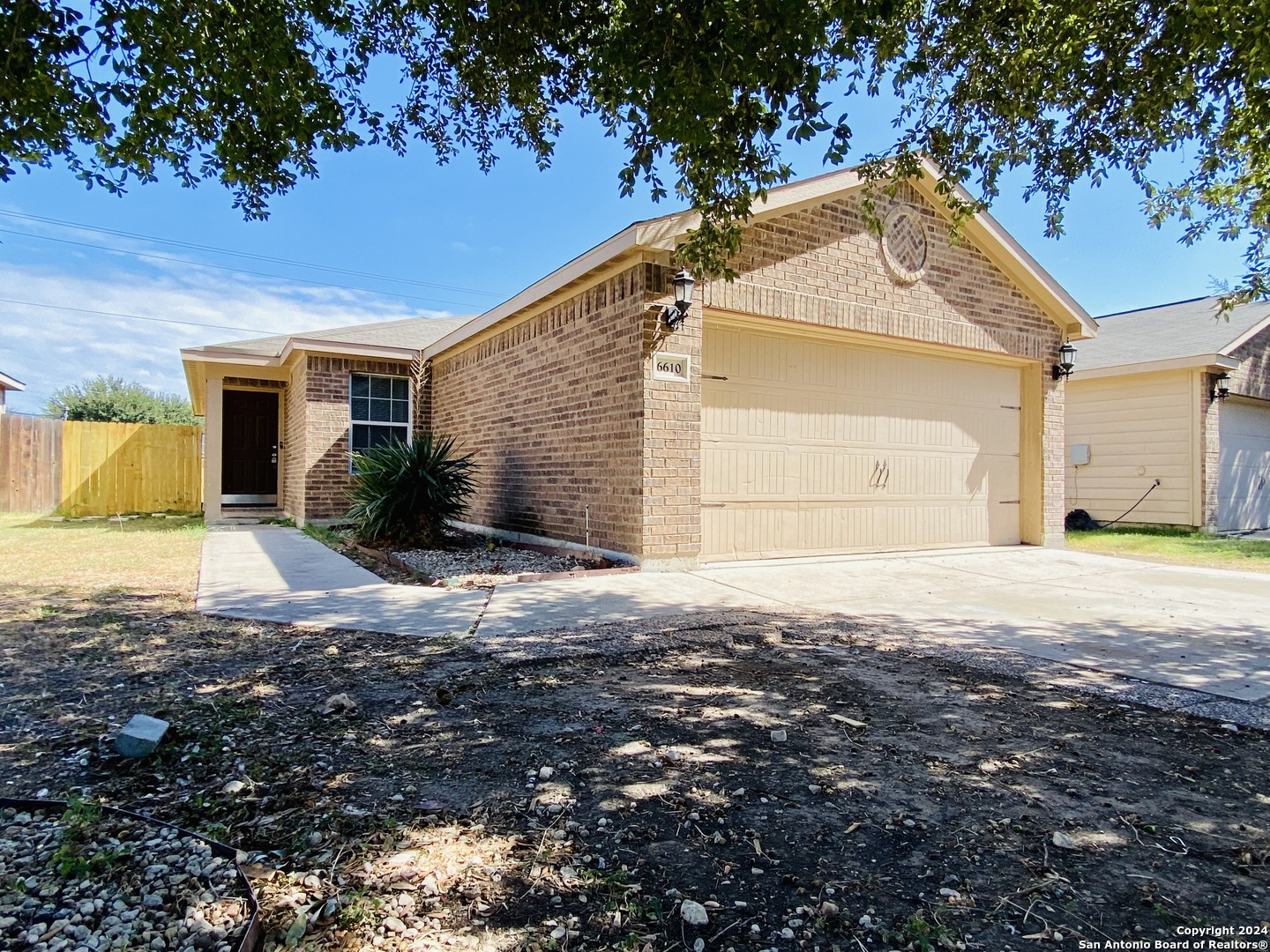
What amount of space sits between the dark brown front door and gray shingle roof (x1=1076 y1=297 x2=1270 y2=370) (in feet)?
53.1

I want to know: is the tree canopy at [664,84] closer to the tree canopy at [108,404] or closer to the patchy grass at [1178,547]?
the patchy grass at [1178,547]

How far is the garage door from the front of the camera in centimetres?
694

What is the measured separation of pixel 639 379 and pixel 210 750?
4.54 m

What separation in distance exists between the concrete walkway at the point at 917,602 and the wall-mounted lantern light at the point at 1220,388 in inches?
252

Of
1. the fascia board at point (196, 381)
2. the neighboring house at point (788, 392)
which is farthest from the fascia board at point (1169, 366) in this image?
the fascia board at point (196, 381)

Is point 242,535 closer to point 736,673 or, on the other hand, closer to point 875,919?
point 736,673

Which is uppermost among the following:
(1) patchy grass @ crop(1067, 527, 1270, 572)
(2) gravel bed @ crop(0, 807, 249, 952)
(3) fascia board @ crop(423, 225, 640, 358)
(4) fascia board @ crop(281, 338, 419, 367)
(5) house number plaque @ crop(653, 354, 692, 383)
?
(3) fascia board @ crop(423, 225, 640, 358)

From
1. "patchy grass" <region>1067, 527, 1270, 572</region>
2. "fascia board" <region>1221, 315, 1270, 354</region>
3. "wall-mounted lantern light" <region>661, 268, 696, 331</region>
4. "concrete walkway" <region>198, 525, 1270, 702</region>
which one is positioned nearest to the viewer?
"concrete walkway" <region>198, 525, 1270, 702</region>

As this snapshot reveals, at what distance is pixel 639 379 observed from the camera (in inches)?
248

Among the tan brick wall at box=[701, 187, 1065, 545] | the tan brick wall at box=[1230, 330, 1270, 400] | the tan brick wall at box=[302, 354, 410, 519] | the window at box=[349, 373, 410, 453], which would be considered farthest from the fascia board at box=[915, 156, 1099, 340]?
the tan brick wall at box=[302, 354, 410, 519]

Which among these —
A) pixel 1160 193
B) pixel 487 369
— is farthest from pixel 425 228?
pixel 1160 193

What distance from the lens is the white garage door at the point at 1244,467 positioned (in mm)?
12359

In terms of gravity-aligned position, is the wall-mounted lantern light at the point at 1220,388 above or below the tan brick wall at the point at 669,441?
above

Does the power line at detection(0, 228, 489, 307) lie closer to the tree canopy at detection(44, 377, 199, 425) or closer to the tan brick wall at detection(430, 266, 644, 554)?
the tree canopy at detection(44, 377, 199, 425)
